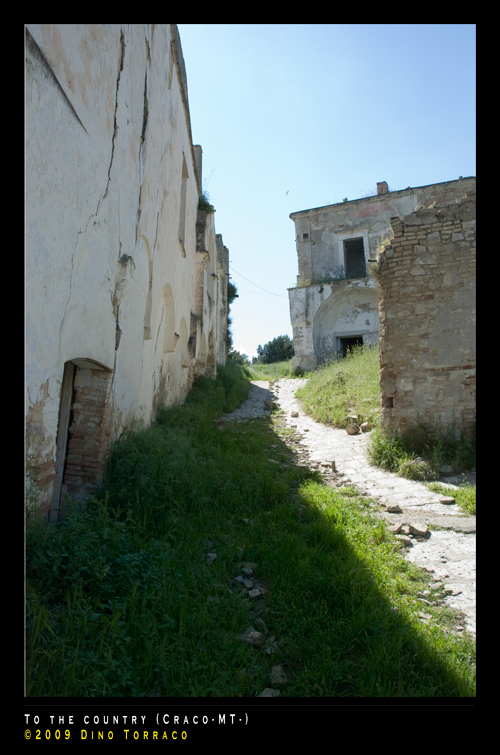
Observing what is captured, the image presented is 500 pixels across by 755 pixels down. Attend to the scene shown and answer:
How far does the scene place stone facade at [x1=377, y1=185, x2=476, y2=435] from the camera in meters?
6.11

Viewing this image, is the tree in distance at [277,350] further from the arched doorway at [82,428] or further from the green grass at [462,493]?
the arched doorway at [82,428]

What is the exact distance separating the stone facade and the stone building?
11.9 m

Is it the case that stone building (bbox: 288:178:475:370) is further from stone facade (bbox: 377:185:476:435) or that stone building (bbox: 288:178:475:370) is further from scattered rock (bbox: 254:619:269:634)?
scattered rock (bbox: 254:619:269:634)

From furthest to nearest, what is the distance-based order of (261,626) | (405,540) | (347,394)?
(347,394)
(405,540)
(261,626)

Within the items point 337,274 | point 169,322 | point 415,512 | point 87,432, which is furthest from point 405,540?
point 337,274

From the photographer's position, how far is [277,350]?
35281 millimetres

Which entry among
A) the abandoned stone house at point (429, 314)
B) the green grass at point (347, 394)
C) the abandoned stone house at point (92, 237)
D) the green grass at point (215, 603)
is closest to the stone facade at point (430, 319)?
the abandoned stone house at point (429, 314)

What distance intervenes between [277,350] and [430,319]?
29.0 meters

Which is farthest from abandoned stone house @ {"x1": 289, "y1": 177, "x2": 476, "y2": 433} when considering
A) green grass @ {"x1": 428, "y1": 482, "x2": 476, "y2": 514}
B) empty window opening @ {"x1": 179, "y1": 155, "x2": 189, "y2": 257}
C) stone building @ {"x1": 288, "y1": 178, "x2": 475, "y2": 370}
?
stone building @ {"x1": 288, "y1": 178, "x2": 475, "y2": 370}

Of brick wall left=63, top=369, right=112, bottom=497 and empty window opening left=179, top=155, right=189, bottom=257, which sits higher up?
empty window opening left=179, top=155, right=189, bottom=257

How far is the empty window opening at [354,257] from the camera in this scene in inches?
787

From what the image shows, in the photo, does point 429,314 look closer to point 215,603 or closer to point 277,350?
point 215,603
